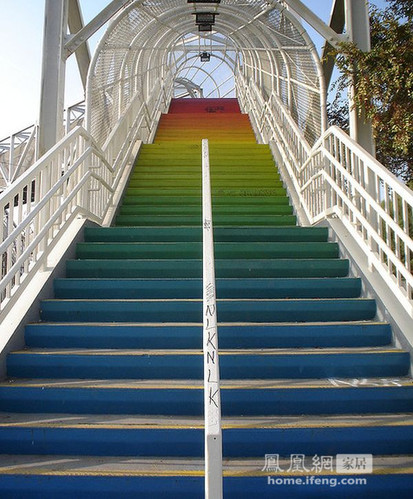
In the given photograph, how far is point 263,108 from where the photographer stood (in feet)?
33.2

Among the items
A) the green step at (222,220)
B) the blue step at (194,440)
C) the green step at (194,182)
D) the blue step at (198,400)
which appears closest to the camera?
the blue step at (194,440)

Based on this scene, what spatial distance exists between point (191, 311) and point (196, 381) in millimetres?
701

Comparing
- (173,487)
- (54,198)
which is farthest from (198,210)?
(173,487)

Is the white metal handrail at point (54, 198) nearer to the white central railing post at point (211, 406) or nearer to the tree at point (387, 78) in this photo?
the white central railing post at point (211, 406)

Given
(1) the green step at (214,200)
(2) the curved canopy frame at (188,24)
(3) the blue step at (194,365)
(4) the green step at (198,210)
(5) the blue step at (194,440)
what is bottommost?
(5) the blue step at (194,440)

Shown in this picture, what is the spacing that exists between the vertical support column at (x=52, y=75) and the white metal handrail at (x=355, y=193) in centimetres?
291

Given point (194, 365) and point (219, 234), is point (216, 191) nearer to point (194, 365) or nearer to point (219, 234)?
point (219, 234)

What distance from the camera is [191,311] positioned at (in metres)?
3.54

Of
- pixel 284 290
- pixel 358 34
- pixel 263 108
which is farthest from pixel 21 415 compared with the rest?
pixel 263 108

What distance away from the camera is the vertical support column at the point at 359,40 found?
5.20 m

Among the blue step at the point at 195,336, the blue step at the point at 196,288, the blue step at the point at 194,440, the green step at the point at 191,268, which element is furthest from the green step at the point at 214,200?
the blue step at the point at 194,440

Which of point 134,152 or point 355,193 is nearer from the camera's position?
point 355,193

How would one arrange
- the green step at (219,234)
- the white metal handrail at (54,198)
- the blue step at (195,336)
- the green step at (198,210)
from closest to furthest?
1. the white metal handrail at (54,198)
2. the blue step at (195,336)
3. the green step at (219,234)
4. the green step at (198,210)

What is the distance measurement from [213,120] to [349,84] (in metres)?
8.01
